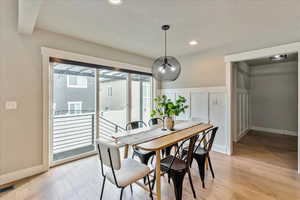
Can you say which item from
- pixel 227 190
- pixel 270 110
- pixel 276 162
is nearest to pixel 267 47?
pixel 276 162

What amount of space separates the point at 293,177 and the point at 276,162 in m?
0.57

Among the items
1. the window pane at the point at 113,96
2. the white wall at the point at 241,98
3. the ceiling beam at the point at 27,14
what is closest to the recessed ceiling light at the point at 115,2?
the ceiling beam at the point at 27,14

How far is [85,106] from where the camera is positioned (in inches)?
133

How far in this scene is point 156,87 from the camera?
486 cm

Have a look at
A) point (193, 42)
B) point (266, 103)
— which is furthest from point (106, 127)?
point (266, 103)

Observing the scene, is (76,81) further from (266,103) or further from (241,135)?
(266,103)

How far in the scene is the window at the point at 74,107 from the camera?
3.15 metres

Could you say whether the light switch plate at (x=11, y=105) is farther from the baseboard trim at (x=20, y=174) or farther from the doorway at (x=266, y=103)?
the doorway at (x=266, y=103)

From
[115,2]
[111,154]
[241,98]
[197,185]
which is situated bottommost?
[197,185]

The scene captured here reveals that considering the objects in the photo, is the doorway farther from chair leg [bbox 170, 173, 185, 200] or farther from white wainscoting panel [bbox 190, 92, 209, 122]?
chair leg [bbox 170, 173, 185, 200]

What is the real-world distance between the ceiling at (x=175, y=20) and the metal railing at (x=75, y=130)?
168 centimetres

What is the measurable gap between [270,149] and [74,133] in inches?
186

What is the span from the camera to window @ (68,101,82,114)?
315cm

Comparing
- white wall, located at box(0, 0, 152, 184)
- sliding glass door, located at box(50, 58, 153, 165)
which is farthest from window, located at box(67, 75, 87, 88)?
white wall, located at box(0, 0, 152, 184)
